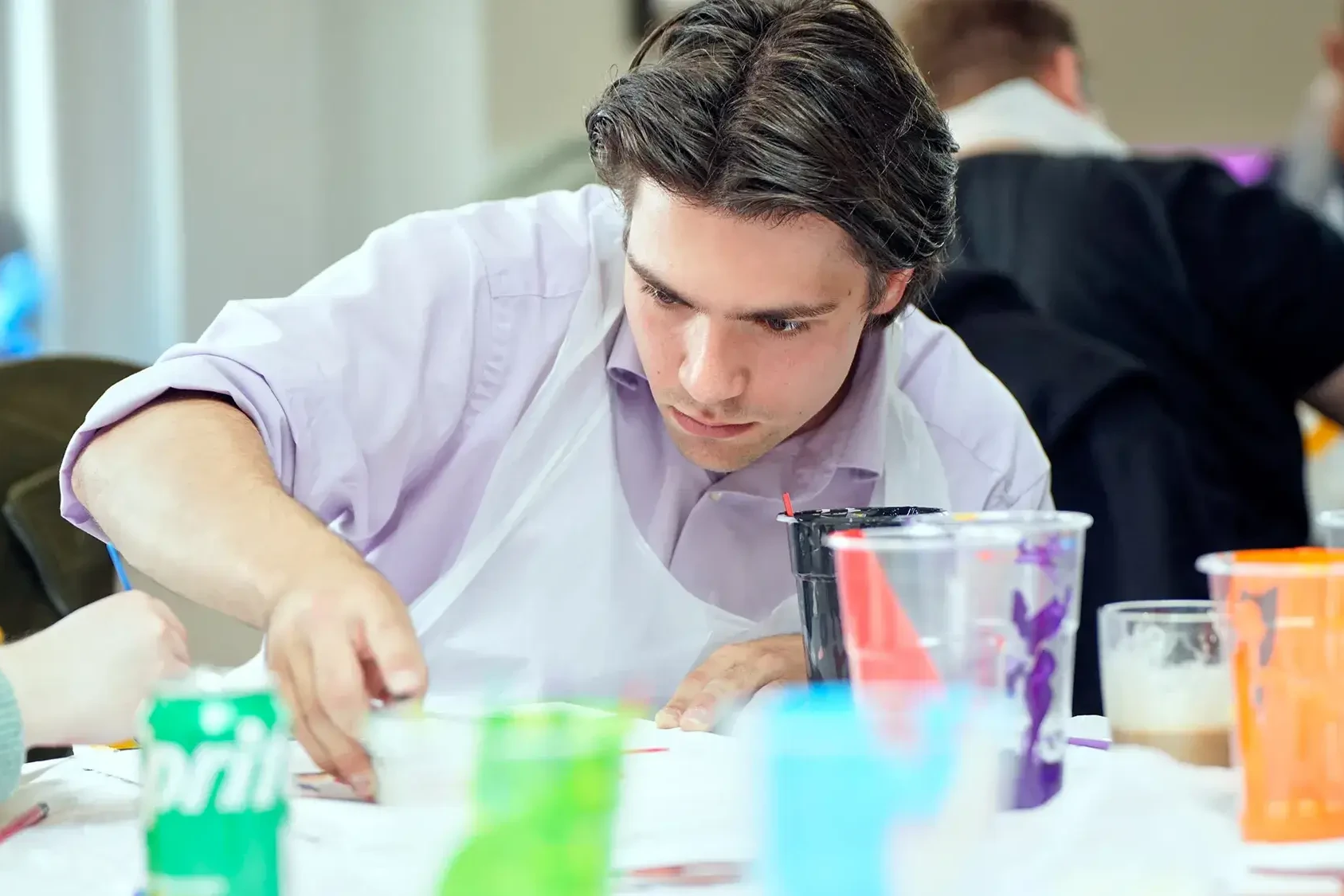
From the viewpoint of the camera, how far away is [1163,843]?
0.72 m

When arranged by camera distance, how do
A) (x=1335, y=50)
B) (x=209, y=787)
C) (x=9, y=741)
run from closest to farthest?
(x=209, y=787), (x=9, y=741), (x=1335, y=50)

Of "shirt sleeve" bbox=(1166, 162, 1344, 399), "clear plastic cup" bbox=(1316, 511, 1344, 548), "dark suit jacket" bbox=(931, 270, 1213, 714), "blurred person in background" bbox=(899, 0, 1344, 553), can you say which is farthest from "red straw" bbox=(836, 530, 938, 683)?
"shirt sleeve" bbox=(1166, 162, 1344, 399)

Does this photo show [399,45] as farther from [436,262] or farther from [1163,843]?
[1163,843]

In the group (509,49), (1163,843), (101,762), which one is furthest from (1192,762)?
(509,49)

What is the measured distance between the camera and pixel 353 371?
121cm

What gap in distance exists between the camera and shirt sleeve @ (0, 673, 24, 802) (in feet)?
2.69

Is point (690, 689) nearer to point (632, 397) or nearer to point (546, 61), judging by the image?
point (632, 397)

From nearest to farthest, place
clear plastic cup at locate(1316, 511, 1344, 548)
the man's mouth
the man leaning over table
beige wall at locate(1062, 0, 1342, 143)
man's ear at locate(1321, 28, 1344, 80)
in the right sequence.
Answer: clear plastic cup at locate(1316, 511, 1344, 548) < the man leaning over table < the man's mouth < man's ear at locate(1321, 28, 1344, 80) < beige wall at locate(1062, 0, 1342, 143)

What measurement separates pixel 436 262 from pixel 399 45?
2.13 m

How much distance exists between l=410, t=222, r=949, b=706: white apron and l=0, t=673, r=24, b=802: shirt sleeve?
49 centimetres

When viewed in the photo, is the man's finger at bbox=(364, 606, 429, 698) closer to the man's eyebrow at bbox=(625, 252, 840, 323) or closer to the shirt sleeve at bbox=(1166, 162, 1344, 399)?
the man's eyebrow at bbox=(625, 252, 840, 323)

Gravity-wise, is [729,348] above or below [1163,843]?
above

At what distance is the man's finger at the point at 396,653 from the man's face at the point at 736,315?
45cm

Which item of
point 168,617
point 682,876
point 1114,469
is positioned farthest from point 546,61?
point 682,876
